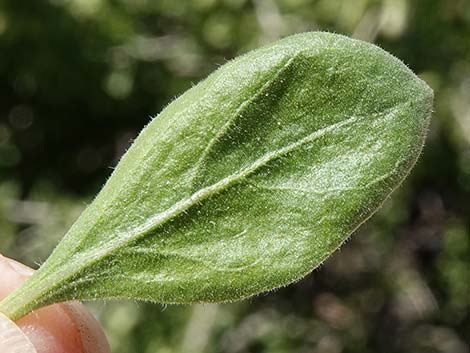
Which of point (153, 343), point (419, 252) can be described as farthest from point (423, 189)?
point (153, 343)

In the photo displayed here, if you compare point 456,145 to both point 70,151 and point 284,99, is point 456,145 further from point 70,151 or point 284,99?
point 284,99

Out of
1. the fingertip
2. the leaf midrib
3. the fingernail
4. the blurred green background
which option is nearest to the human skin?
the fingertip

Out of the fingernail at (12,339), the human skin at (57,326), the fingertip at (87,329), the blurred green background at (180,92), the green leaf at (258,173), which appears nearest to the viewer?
the green leaf at (258,173)

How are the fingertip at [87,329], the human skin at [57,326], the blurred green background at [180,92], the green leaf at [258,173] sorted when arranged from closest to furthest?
the green leaf at [258,173]
the human skin at [57,326]
the fingertip at [87,329]
the blurred green background at [180,92]

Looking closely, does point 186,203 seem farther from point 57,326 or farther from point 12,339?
point 57,326

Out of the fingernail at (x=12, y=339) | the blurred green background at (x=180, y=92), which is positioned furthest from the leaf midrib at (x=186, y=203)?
the blurred green background at (x=180, y=92)

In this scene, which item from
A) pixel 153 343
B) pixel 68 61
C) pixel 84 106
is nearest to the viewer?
pixel 153 343

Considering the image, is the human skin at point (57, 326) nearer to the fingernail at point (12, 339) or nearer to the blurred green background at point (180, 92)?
the fingernail at point (12, 339)
